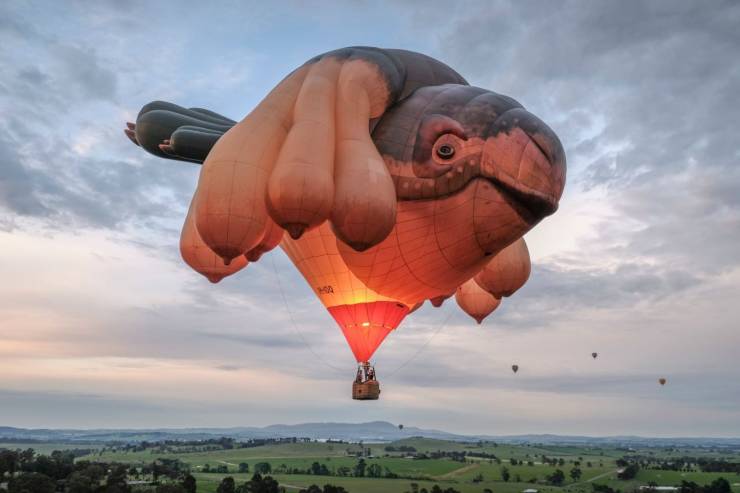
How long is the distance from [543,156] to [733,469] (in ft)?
375

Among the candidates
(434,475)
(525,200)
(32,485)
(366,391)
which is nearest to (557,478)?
(434,475)

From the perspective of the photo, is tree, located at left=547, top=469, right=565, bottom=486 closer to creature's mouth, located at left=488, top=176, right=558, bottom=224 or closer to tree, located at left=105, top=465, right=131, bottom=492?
tree, located at left=105, top=465, right=131, bottom=492

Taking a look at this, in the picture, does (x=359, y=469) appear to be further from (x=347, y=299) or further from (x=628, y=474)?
(x=347, y=299)

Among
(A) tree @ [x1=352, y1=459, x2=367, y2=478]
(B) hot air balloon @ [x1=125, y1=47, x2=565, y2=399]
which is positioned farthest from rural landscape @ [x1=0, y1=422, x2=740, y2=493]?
(B) hot air balloon @ [x1=125, y1=47, x2=565, y2=399]

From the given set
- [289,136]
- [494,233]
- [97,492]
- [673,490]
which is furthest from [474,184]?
[673,490]

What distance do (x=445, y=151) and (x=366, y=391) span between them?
476 centimetres

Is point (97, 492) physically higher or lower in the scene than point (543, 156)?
lower

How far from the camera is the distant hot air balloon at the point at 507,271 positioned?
47.1 ft

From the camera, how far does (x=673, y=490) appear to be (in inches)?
3004

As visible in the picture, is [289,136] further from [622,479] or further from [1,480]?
[622,479]

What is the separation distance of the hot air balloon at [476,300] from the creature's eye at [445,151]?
542 centimetres

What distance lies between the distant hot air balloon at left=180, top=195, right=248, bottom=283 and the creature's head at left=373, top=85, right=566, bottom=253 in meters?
3.65

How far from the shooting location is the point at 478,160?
10516mm

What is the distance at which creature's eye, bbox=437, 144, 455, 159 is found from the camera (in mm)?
10516
